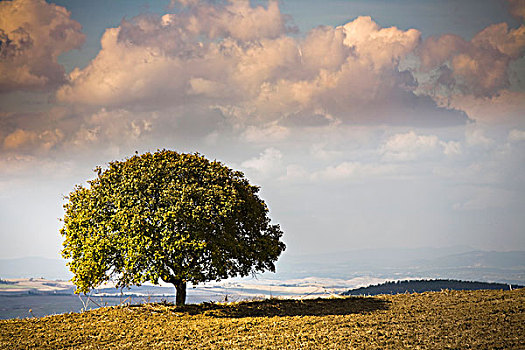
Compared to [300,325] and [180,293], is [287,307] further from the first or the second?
[180,293]

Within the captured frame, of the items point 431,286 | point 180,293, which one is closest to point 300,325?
point 180,293

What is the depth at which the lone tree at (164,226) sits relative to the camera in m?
24.7

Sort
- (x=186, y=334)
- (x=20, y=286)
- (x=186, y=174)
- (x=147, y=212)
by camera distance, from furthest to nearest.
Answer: (x=20, y=286)
(x=186, y=174)
(x=147, y=212)
(x=186, y=334)

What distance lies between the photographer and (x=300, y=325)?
22.3 metres

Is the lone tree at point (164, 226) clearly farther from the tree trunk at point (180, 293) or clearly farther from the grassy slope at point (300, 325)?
the grassy slope at point (300, 325)

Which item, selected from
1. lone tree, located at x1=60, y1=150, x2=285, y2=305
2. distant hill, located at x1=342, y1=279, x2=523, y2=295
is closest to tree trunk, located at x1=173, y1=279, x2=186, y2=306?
lone tree, located at x1=60, y1=150, x2=285, y2=305

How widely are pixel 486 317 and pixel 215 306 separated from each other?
515 inches

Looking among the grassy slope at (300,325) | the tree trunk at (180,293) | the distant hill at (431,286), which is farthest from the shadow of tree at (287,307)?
the distant hill at (431,286)

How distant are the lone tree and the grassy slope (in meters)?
1.90

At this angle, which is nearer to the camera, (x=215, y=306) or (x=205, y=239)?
(x=205, y=239)

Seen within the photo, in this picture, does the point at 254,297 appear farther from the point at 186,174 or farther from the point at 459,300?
the point at 459,300

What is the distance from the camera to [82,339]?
857 inches

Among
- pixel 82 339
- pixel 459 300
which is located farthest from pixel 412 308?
pixel 82 339

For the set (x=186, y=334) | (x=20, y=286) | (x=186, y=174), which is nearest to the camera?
(x=186, y=334)
